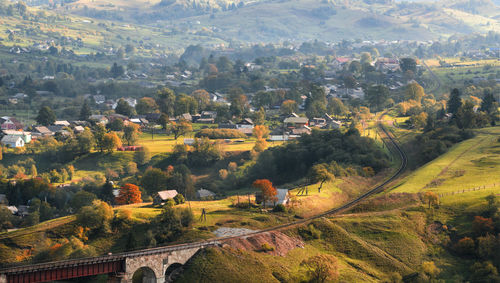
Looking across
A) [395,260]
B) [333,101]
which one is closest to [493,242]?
[395,260]

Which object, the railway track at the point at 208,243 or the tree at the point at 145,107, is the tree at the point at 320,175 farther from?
the tree at the point at 145,107

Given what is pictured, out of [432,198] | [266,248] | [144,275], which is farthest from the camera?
[432,198]

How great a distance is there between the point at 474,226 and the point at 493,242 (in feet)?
15.7

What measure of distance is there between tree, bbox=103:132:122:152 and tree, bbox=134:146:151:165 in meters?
5.16

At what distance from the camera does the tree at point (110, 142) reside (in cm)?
12006

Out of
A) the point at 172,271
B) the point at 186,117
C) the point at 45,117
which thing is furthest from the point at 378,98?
the point at 172,271

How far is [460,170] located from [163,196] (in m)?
46.4

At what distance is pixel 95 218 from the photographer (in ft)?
234

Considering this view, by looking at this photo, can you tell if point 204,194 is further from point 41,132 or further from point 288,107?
point 288,107

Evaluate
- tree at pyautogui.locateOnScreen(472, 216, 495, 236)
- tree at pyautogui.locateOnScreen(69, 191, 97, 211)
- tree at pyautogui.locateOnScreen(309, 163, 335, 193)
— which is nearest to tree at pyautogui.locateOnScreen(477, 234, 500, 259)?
tree at pyautogui.locateOnScreen(472, 216, 495, 236)

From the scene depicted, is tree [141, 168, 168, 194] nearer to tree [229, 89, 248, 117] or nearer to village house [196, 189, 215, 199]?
village house [196, 189, 215, 199]

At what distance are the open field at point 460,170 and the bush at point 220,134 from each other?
160 feet

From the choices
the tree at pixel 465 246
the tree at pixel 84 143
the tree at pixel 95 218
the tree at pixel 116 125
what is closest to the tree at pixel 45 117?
the tree at pixel 116 125

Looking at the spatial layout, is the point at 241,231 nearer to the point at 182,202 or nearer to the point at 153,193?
the point at 182,202
